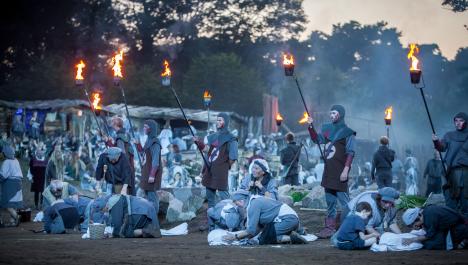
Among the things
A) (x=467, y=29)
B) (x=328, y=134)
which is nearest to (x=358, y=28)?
(x=467, y=29)

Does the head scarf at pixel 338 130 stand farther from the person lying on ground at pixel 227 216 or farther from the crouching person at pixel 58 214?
the crouching person at pixel 58 214

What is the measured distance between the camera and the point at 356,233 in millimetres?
10844

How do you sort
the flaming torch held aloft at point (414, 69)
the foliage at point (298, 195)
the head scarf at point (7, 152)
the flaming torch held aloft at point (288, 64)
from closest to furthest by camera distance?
the flaming torch held aloft at point (414, 69) → the flaming torch held aloft at point (288, 64) → the head scarf at point (7, 152) → the foliage at point (298, 195)

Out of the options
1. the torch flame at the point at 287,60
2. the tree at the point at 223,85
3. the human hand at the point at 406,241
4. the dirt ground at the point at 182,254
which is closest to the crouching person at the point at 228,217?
the dirt ground at the point at 182,254

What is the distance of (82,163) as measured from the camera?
102ft

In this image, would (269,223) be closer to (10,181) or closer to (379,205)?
(379,205)

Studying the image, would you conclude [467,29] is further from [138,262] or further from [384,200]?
[138,262]

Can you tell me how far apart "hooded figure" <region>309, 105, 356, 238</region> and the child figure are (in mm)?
1955

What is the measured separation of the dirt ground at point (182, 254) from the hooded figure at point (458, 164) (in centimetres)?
219

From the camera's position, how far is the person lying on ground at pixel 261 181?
477 inches

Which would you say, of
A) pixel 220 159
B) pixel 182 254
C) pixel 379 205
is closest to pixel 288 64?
pixel 220 159

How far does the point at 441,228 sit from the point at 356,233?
1.15 meters

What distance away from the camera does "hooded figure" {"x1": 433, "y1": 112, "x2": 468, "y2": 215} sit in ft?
41.0

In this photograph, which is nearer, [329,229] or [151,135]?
[329,229]
